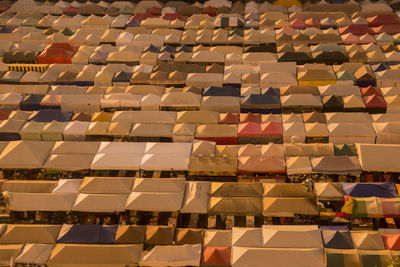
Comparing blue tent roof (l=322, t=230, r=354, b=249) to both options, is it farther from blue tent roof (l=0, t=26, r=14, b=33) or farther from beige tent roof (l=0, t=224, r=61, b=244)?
blue tent roof (l=0, t=26, r=14, b=33)

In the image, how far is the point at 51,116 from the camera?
2848 centimetres

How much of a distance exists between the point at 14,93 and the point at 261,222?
19.2m

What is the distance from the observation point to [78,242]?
65.4ft

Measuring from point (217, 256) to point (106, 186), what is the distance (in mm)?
6957

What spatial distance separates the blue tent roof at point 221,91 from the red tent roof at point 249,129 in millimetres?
3835

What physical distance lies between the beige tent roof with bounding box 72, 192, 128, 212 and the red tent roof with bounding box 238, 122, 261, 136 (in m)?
8.18

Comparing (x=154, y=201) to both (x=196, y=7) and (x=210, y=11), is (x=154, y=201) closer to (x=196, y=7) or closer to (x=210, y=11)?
(x=210, y=11)

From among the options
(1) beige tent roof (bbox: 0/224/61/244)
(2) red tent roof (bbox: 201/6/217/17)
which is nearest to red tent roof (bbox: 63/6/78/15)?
(2) red tent roof (bbox: 201/6/217/17)

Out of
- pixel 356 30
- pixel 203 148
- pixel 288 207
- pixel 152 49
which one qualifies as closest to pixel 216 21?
pixel 152 49

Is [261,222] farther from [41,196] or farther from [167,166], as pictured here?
[41,196]

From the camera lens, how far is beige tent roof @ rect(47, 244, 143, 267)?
18.9 metres

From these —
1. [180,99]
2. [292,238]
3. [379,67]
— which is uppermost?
[379,67]

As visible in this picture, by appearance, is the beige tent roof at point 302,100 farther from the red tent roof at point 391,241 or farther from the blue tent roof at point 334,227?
the red tent roof at point 391,241

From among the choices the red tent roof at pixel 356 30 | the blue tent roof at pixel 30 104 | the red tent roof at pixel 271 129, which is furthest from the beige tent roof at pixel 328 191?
the red tent roof at pixel 356 30
